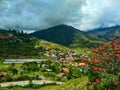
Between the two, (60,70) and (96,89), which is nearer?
(96,89)

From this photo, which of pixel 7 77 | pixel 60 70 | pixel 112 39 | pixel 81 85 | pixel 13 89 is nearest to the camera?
pixel 112 39

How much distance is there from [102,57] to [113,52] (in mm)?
1516

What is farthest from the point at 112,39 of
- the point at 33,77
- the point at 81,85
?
the point at 33,77

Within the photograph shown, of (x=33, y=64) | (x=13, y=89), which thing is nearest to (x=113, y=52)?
(x=13, y=89)

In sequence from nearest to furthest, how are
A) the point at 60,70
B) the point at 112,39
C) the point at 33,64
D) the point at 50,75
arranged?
1. the point at 112,39
2. the point at 50,75
3. the point at 60,70
4. the point at 33,64

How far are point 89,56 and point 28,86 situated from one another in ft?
226

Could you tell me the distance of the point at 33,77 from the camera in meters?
134

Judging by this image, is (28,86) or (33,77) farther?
(33,77)

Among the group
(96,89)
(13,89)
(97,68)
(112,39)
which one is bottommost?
(13,89)

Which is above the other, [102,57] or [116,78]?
[102,57]

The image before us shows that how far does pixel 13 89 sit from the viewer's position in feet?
324

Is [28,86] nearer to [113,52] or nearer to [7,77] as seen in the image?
[7,77]

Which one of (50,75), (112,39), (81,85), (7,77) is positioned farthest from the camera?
(50,75)

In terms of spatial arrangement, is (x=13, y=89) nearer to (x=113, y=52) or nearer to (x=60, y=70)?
(x=60, y=70)
